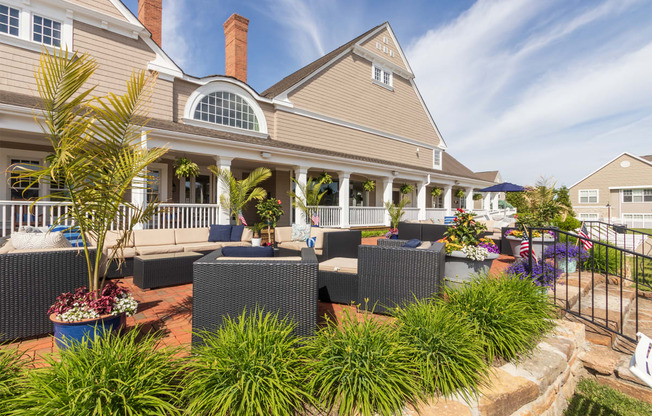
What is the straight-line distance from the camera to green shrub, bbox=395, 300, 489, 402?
2.05 metres

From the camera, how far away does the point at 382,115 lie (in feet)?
52.2

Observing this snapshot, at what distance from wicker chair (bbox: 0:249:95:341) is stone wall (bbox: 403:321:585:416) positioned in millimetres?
3472

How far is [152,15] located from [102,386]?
12.3 meters

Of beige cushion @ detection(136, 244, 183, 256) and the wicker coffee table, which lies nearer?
the wicker coffee table

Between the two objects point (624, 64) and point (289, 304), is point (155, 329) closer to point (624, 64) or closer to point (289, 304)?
point (289, 304)

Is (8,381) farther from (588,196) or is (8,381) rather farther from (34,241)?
(588,196)

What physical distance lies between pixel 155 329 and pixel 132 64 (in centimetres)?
869

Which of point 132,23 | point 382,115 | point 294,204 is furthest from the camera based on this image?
point 382,115

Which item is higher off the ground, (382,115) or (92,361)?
(382,115)

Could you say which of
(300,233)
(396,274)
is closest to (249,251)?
(300,233)

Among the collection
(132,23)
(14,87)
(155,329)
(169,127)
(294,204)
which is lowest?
(155,329)

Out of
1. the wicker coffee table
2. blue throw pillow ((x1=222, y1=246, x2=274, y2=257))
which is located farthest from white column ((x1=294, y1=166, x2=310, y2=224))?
the wicker coffee table

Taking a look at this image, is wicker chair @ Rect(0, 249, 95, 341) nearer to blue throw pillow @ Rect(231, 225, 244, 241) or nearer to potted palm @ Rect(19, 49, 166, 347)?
potted palm @ Rect(19, 49, 166, 347)

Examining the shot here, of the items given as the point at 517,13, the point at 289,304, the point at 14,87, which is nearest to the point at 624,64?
the point at 517,13
